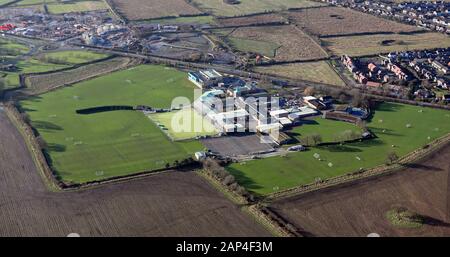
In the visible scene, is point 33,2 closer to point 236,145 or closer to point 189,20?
point 189,20

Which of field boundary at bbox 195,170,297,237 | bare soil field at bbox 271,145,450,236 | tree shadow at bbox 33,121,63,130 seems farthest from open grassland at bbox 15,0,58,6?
bare soil field at bbox 271,145,450,236

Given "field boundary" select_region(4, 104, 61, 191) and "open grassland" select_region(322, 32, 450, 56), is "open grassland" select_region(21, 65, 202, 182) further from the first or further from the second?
"open grassland" select_region(322, 32, 450, 56)

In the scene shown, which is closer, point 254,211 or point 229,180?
point 254,211

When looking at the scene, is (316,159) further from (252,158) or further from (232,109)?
(232,109)

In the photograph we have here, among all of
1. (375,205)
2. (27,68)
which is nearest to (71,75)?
(27,68)

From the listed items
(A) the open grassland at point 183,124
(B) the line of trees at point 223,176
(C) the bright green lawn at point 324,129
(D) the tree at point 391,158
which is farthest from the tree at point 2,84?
(D) the tree at point 391,158

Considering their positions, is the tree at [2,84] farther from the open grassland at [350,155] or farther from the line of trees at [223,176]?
the open grassland at [350,155]
